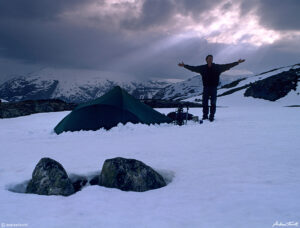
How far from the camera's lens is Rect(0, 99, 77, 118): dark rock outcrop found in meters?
19.8

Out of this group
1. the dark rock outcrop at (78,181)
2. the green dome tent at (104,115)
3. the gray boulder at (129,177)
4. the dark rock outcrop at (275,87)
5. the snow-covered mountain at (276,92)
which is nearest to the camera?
A: the gray boulder at (129,177)

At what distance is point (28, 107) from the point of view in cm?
2248

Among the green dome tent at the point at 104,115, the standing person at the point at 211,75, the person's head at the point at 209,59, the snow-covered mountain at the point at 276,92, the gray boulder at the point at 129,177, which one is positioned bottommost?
the gray boulder at the point at 129,177

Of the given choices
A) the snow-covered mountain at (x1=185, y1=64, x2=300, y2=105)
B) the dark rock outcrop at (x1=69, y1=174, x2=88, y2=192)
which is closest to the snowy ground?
the dark rock outcrop at (x1=69, y1=174, x2=88, y2=192)

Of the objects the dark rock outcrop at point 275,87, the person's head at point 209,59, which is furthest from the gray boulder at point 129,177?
the dark rock outcrop at point 275,87

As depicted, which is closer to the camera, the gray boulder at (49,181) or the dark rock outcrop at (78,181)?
the gray boulder at (49,181)

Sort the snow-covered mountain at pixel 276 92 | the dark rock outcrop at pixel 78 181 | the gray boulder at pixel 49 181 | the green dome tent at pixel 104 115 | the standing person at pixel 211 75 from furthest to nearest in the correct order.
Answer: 1. the snow-covered mountain at pixel 276 92
2. the standing person at pixel 211 75
3. the green dome tent at pixel 104 115
4. the dark rock outcrop at pixel 78 181
5. the gray boulder at pixel 49 181

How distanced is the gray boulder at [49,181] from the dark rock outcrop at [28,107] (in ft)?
55.8

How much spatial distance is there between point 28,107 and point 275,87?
30437 millimetres

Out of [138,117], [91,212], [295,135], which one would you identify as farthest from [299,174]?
[138,117]

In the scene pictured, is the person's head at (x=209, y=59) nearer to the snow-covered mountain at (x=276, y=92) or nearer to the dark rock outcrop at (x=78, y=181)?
the dark rock outcrop at (x=78, y=181)

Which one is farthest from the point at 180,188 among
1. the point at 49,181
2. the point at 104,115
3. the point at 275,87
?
the point at 275,87

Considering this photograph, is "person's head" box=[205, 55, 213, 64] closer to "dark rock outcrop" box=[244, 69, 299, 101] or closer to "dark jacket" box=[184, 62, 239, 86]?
"dark jacket" box=[184, 62, 239, 86]

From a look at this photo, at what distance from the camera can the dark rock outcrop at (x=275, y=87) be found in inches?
1394
